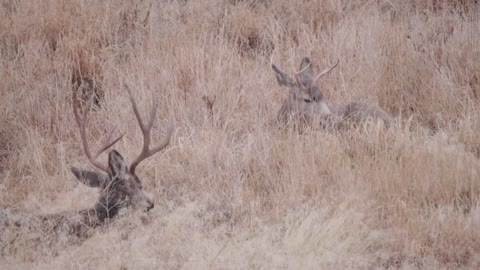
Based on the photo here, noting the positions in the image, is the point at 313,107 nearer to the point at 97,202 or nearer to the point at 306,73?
the point at 306,73

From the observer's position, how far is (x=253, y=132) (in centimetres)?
696

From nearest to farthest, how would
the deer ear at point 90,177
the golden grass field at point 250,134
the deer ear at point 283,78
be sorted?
the golden grass field at point 250,134, the deer ear at point 90,177, the deer ear at point 283,78

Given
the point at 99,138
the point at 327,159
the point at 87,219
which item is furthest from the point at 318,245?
the point at 99,138

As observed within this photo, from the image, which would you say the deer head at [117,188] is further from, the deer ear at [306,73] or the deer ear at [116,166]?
the deer ear at [306,73]

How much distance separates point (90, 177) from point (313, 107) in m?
2.88

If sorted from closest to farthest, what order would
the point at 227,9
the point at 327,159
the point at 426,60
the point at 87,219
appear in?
the point at 87,219
the point at 327,159
the point at 426,60
the point at 227,9

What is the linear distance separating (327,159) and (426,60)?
264 cm

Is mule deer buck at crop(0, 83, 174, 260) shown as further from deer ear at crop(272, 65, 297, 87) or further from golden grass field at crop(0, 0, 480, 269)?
deer ear at crop(272, 65, 297, 87)

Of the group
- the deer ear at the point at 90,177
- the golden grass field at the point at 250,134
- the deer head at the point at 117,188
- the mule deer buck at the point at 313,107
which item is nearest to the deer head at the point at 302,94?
the mule deer buck at the point at 313,107

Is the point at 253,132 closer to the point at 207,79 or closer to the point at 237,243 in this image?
the point at 207,79

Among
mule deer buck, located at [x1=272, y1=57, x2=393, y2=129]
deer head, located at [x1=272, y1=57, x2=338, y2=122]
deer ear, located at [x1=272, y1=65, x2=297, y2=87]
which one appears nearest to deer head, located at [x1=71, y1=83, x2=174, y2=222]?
mule deer buck, located at [x1=272, y1=57, x2=393, y2=129]

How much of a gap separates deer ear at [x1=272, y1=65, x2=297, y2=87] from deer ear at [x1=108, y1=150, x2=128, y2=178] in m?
2.80

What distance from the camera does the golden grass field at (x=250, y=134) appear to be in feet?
16.3

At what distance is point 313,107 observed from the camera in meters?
7.66
